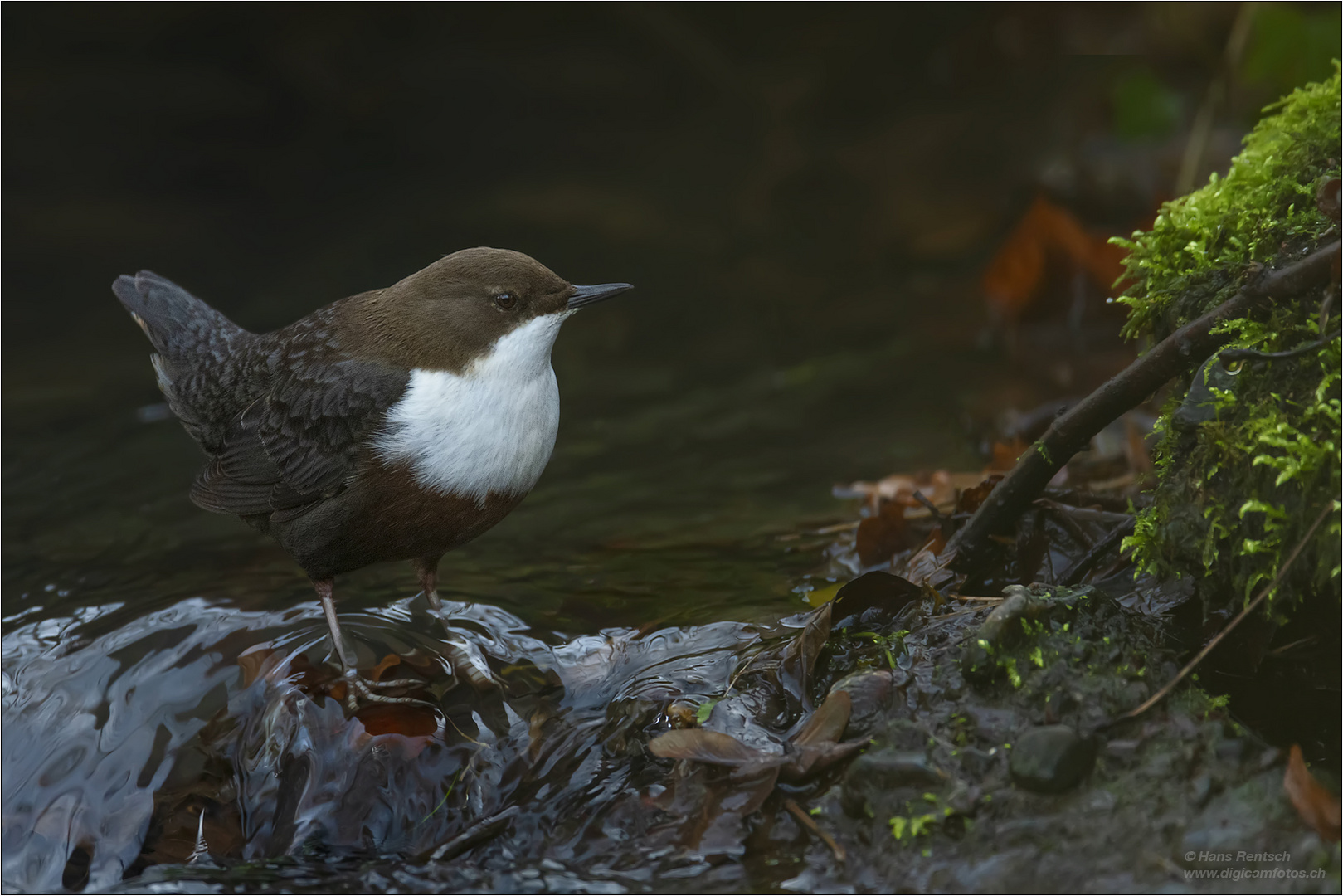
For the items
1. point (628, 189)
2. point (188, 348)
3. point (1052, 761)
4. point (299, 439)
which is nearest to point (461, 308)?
point (299, 439)

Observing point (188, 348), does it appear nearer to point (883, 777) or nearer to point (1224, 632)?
point (883, 777)

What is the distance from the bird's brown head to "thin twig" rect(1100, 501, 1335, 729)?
6.25ft

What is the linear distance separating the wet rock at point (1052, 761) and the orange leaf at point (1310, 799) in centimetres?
35

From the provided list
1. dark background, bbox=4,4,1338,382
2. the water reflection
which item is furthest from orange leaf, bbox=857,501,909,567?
dark background, bbox=4,4,1338,382

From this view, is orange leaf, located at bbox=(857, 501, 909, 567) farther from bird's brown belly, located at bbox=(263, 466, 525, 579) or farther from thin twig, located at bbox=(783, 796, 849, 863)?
thin twig, located at bbox=(783, 796, 849, 863)

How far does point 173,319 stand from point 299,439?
1058 mm

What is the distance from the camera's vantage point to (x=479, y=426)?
10.5 feet

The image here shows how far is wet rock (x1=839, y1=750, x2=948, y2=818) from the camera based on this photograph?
2.22m

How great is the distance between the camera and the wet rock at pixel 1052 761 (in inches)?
83.7

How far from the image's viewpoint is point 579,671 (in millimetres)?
3184

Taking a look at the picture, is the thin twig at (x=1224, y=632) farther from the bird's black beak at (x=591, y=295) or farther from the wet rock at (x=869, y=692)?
the bird's black beak at (x=591, y=295)

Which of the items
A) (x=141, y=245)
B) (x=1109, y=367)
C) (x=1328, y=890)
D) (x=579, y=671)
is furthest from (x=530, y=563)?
(x=141, y=245)

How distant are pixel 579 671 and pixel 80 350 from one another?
4446mm

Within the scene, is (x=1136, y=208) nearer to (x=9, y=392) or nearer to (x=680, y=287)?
(x=680, y=287)
